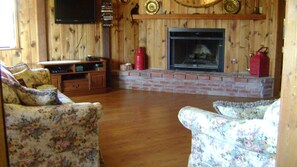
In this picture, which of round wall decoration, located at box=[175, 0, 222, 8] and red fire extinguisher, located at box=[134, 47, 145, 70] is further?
red fire extinguisher, located at box=[134, 47, 145, 70]

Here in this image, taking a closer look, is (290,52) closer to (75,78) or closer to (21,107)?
(21,107)

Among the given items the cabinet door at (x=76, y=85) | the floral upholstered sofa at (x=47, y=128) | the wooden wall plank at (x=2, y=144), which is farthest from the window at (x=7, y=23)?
the wooden wall plank at (x=2, y=144)

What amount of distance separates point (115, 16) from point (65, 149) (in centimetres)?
417

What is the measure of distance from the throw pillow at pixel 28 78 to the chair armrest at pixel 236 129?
7.18 feet

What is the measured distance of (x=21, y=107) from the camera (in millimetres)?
2545

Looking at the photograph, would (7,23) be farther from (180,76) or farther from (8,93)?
(8,93)

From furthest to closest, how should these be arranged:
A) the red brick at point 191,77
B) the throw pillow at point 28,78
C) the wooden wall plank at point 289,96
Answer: the red brick at point 191,77 → the throw pillow at point 28,78 → the wooden wall plank at point 289,96

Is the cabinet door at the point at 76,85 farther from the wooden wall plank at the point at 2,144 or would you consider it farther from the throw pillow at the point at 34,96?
the wooden wall plank at the point at 2,144

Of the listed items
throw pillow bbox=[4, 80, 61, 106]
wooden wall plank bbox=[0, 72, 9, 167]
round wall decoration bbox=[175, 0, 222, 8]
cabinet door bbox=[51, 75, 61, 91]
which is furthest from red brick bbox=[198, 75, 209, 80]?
wooden wall plank bbox=[0, 72, 9, 167]

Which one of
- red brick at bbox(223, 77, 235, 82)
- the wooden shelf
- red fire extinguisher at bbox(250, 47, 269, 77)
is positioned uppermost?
the wooden shelf

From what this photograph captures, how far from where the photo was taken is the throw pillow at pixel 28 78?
405 cm

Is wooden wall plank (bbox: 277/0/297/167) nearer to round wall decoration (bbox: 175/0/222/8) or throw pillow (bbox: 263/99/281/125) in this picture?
throw pillow (bbox: 263/99/281/125)

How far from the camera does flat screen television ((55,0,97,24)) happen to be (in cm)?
598

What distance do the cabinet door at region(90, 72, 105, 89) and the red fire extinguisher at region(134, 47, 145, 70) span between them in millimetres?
688
